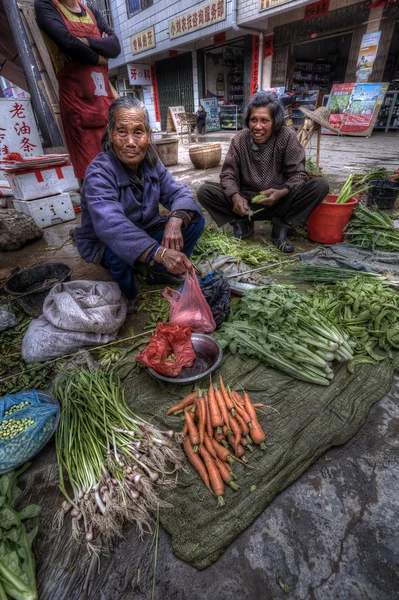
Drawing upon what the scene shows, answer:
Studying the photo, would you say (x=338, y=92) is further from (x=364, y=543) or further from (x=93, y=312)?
(x=364, y=543)

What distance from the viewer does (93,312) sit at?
2277 millimetres

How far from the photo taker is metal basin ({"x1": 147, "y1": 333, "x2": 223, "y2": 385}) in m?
1.93

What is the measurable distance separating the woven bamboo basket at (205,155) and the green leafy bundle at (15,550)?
7.58m

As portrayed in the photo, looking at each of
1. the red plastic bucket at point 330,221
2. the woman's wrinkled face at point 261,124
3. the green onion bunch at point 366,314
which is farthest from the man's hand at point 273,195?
the green onion bunch at point 366,314

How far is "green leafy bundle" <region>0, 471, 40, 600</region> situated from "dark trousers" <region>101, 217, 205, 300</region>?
1617mm

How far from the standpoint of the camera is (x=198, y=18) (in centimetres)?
1316

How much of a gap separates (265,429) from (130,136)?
7.25ft

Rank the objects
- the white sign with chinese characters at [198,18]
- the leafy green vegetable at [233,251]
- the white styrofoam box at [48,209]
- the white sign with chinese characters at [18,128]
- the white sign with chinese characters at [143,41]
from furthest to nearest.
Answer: the white sign with chinese characters at [143,41] < the white sign with chinese characters at [198,18] < the white sign with chinese characters at [18,128] < the white styrofoam box at [48,209] < the leafy green vegetable at [233,251]

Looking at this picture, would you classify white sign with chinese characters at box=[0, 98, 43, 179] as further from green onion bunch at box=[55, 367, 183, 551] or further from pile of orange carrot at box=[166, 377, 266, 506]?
pile of orange carrot at box=[166, 377, 266, 506]

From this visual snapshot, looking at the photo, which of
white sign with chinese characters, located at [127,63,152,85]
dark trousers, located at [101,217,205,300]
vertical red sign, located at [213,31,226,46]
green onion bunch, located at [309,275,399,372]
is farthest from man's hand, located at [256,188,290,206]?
white sign with chinese characters, located at [127,63,152,85]

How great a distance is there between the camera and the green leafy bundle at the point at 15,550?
3.65ft

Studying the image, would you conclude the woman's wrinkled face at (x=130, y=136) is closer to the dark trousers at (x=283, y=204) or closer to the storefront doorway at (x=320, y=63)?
the dark trousers at (x=283, y=204)

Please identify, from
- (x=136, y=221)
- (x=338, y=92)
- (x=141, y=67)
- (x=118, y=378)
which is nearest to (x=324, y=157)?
(x=338, y=92)

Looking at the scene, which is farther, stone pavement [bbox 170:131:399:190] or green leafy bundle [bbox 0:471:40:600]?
stone pavement [bbox 170:131:399:190]
